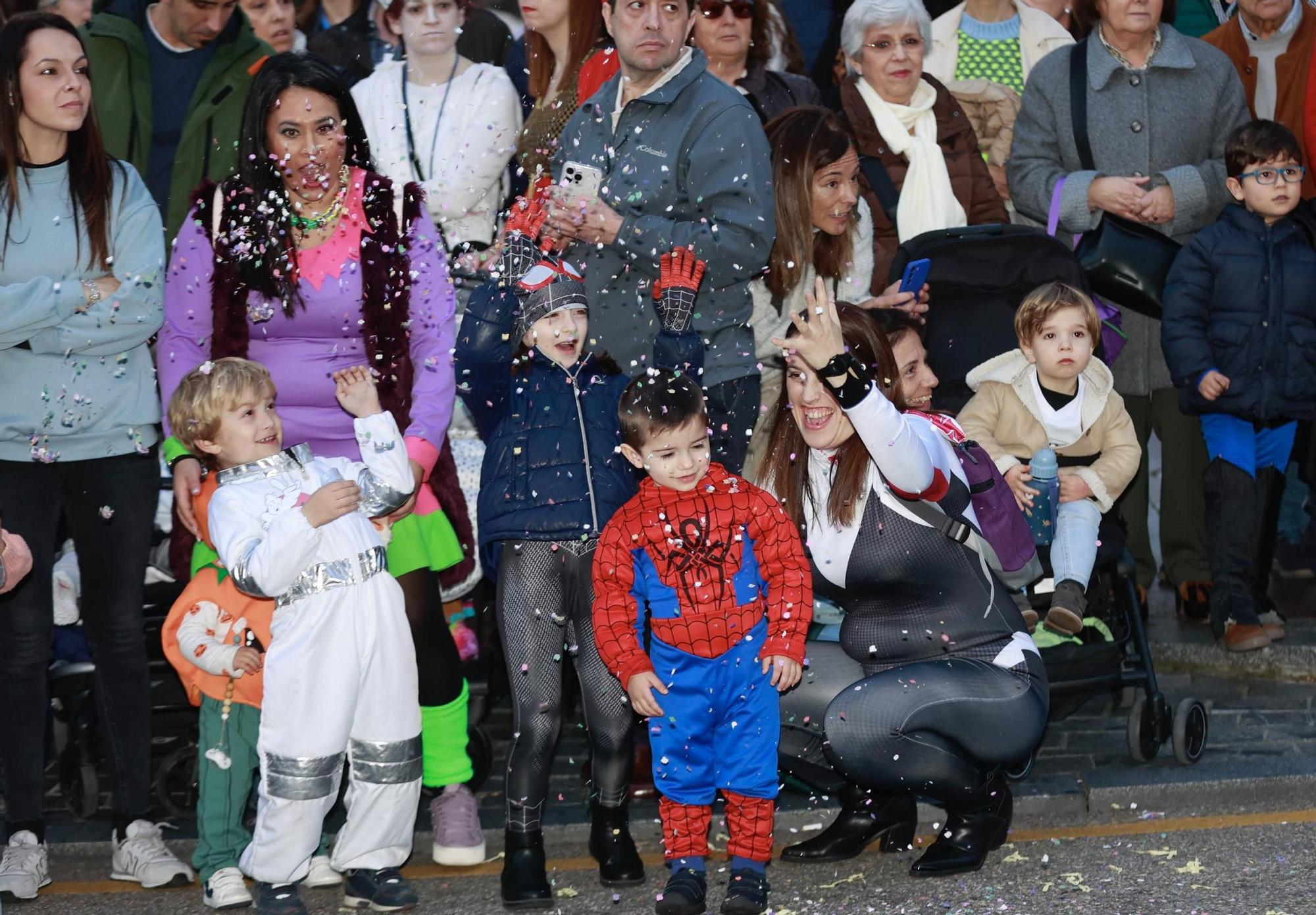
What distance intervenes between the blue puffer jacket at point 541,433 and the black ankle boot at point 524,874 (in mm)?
957

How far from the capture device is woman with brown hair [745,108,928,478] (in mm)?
6719

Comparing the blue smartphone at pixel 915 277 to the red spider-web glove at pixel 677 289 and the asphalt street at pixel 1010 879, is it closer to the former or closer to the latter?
the red spider-web glove at pixel 677 289

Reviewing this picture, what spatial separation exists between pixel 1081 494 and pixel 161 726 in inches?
139

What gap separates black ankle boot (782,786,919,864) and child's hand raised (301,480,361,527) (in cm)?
187

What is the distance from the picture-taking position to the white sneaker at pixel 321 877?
228 inches

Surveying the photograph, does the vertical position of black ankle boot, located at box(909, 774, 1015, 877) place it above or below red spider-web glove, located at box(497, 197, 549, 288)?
below

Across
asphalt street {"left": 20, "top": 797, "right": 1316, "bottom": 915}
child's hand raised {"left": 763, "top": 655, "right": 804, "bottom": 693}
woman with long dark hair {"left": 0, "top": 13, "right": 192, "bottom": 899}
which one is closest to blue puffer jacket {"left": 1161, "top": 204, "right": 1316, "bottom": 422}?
asphalt street {"left": 20, "top": 797, "right": 1316, "bottom": 915}

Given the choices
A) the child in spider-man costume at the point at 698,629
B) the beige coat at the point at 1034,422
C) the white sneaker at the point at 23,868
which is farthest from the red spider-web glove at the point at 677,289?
the white sneaker at the point at 23,868

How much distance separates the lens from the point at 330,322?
592 cm

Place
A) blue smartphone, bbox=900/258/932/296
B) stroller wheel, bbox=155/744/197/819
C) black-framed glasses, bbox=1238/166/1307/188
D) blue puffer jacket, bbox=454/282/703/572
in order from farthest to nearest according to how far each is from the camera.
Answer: black-framed glasses, bbox=1238/166/1307/188, blue smartphone, bbox=900/258/932/296, stroller wheel, bbox=155/744/197/819, blue puffer jacket, bbox=454/282/703/572

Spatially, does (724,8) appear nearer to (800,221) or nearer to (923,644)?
(800,221)

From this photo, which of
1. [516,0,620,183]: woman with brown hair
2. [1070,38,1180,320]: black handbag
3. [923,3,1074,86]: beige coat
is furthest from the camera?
[923,3,1074,86]: beige coat

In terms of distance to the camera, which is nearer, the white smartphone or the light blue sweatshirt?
the light blue sweatshirt

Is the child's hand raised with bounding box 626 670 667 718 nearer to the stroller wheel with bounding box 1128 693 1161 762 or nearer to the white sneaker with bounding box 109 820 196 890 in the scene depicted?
the white sneaker with bounding box 109 820 196 890
